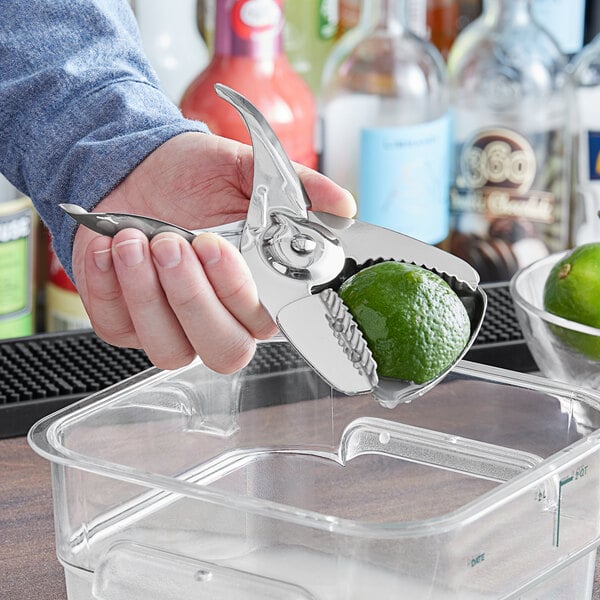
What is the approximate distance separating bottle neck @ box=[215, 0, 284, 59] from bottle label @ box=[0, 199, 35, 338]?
0.78 ft

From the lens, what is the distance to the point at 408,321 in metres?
0.59

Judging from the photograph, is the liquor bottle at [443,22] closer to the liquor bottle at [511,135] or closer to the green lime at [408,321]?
the liquor bottle at [511,135]

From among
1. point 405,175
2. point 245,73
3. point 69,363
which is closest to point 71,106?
point 69,363

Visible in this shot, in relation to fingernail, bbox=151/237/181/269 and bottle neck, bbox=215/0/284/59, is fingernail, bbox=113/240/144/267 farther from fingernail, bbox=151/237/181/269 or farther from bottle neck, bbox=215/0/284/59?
bottle neck, bbox=215/0/284/59

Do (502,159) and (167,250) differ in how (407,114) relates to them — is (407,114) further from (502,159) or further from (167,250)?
(167,250)

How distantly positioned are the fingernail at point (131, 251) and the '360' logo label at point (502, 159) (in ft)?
2.66

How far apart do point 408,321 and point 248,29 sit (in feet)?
2.27

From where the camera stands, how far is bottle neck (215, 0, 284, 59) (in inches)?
47.9

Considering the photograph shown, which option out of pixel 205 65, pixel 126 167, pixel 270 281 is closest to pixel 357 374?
pixel 270 281

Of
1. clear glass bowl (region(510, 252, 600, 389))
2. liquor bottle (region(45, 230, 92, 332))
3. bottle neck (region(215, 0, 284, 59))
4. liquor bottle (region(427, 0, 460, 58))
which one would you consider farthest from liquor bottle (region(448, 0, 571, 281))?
clear glass bowl (region(510, 252, 600, 389))

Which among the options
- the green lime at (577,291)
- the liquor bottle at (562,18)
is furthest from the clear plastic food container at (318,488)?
the liquor bottle at (562,18)

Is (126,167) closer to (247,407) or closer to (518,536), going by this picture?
(247,407)

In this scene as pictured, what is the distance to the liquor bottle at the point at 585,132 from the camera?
1.34 metres

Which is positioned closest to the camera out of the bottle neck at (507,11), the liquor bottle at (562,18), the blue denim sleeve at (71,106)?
the blue denim sleeve at (71,106)
